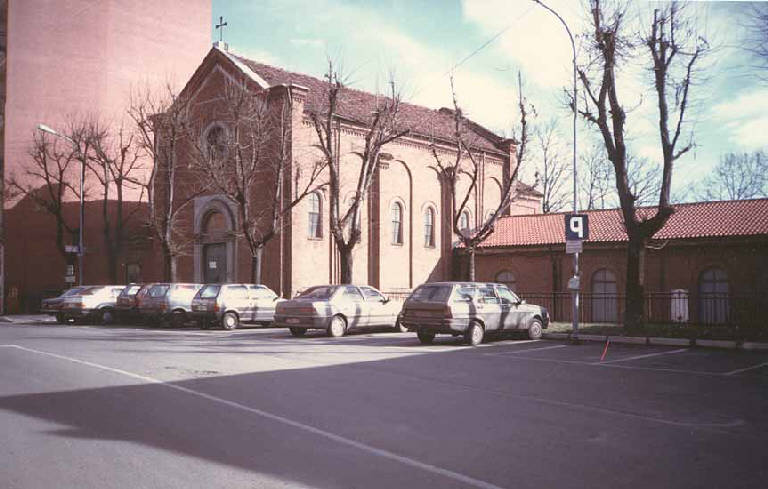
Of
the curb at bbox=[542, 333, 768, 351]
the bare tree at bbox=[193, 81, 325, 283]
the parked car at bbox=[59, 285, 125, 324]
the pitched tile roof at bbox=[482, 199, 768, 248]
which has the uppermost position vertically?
the bare tree at bbox=[193, 81, 325, 283]

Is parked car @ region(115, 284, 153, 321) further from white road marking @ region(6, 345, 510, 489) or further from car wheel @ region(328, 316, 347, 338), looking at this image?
white road marking @ region(6, 345, 510, 489)

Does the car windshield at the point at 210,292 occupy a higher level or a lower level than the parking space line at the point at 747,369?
higher

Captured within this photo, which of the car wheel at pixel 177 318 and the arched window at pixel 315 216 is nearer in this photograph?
the car wheel at pixel 177 318

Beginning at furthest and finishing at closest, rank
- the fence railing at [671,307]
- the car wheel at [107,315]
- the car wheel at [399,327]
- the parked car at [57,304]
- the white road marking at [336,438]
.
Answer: the car wheel at [107,315], the parked car at [57,304], the fence railing at [671,307], the car wheel at [399,327], the white road marking at [336,438]

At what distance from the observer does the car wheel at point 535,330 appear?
62.3 ft

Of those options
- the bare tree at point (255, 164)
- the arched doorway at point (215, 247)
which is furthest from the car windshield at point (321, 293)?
the arched doorway at point (215, 247)

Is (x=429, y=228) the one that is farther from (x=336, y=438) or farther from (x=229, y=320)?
(x=336, y=438)

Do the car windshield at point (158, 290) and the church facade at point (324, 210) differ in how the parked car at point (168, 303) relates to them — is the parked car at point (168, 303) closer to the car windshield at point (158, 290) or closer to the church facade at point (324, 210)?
the car windshield at point (158, 290)

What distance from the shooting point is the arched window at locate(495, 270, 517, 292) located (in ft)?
117

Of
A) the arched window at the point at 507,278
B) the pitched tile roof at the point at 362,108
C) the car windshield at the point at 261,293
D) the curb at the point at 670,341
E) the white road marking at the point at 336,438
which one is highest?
the pitched tile roof at the point at 362,108

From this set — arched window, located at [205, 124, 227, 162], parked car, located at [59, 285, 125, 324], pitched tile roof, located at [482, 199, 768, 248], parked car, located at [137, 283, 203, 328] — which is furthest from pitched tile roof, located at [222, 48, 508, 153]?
parked car, located at [59, 285, 125, 324]

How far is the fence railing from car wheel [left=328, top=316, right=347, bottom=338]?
35.1 feet

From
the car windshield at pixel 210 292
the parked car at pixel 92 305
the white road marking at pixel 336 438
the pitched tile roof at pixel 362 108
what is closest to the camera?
the white road marking at pixel 336 438

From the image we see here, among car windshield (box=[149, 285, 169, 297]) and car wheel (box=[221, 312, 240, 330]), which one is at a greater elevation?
car windshield (box=[149, 285, 169, 297])
